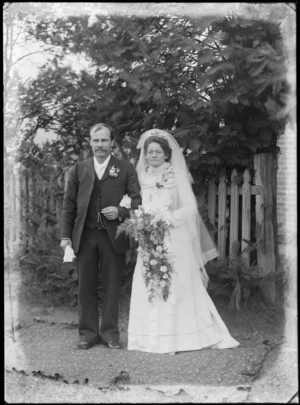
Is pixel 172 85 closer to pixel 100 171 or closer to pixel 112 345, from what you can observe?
pixel 100 171

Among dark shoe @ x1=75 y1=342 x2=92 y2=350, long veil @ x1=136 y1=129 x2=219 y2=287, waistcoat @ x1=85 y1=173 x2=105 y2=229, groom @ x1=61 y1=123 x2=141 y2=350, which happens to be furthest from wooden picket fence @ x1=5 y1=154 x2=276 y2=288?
dark shoe @ x1=75 y1=342 x2=92 y2=350

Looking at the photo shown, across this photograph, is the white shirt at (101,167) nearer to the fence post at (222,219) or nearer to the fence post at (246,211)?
the fence post at (222,219)

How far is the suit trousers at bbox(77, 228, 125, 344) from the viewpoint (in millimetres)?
5953

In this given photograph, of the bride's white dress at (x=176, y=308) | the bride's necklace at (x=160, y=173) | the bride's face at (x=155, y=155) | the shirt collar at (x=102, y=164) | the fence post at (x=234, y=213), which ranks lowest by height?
the bride's white dress at (x=176, y=308)

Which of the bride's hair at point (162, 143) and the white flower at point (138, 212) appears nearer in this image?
the white flower at point (138, 212)

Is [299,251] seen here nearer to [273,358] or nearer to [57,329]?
[273,358]

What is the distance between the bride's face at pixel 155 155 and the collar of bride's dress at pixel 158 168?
0.03 meters

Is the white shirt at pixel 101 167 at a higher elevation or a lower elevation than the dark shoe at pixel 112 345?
higher

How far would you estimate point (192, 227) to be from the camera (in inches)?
239

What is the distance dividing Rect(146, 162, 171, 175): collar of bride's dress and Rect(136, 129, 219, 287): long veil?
1.4 inches

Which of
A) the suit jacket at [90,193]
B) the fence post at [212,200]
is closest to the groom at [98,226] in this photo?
the suit jacket at [90,193]

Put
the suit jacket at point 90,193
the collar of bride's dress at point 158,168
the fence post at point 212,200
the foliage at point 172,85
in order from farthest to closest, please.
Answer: the fence post at point 212,200
the collar of bride's dress at point 158,168
the suit jacket at point 90,193
the foliage at point 172,85

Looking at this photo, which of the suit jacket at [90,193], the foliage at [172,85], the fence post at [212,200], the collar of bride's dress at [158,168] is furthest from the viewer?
the fence post at [212,200]

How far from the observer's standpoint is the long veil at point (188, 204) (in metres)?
6.01
